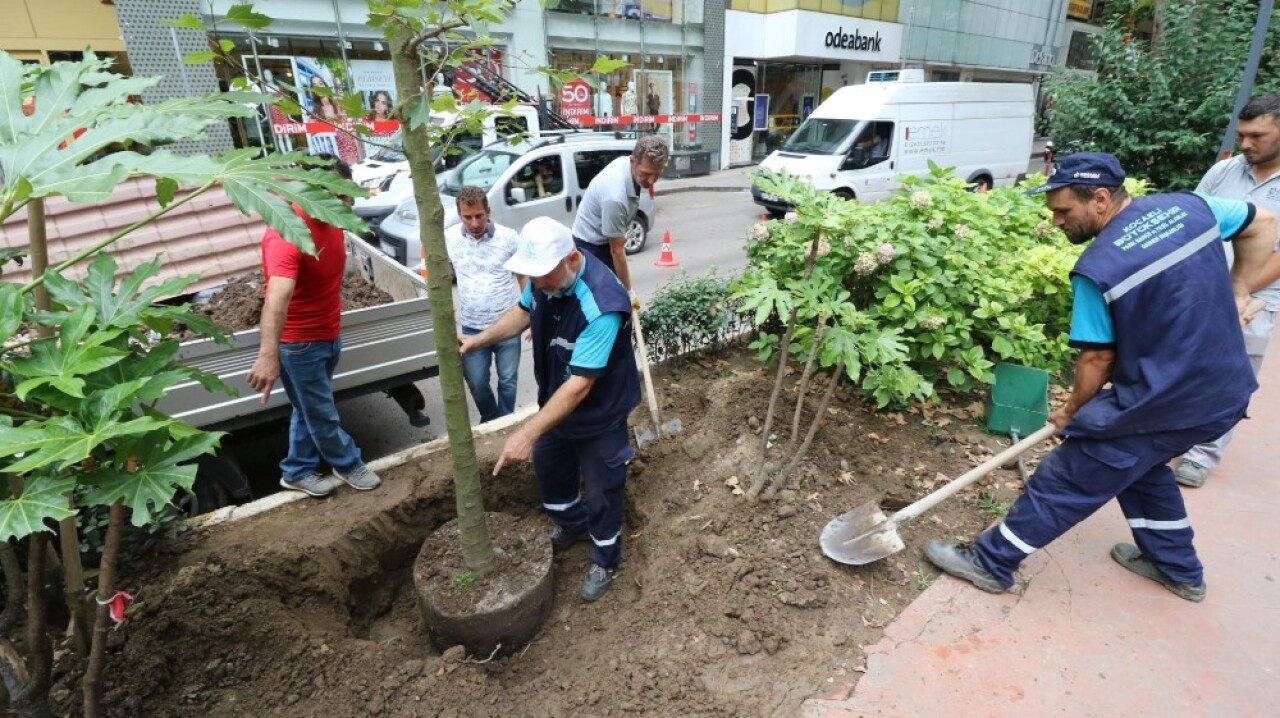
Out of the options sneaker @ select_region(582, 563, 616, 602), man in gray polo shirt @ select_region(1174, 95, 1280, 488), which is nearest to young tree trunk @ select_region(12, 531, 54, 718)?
sneaker @ select_region(582, 563, 616, 602)

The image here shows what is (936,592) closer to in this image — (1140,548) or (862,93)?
(1140,548)

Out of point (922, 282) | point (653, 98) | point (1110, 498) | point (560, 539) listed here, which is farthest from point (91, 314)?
point (653, 98)

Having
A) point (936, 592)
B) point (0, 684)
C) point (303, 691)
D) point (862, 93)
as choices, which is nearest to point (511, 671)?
point (303, 691)

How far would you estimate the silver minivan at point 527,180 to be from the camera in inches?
334

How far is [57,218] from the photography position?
4.44 meters

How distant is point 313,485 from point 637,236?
7.12 m

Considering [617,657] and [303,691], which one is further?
Result: [617,657]

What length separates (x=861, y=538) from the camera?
299 centimetres

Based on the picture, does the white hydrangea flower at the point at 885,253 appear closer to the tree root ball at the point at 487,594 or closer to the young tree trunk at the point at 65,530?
the tree root ball at the point at 487,594

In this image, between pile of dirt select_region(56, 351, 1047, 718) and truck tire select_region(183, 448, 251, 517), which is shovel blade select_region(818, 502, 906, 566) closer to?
pile of dirt select_region(56, 351, 1047, 718)

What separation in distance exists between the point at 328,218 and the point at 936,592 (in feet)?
9.34

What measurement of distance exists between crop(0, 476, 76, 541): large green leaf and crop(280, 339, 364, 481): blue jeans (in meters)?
2.06

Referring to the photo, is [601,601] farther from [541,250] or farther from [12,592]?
[12,592]

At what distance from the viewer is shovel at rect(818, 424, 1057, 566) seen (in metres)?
2.93
